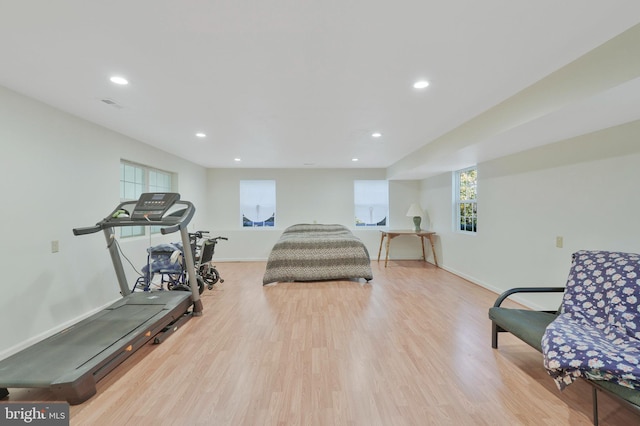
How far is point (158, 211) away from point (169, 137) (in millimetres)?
1505

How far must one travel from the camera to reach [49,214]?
2559mm

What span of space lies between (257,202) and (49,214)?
4.29m

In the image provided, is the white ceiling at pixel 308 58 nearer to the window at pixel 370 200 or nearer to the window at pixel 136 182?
the window at pixel 136 182

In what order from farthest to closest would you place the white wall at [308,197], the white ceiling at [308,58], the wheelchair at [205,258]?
1. the white wall at [308,197]
2. the wheelchair at [205,258]
3. the white ceiling at [308,58]

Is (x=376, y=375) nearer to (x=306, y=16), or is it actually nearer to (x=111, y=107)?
(x=306, y=16)

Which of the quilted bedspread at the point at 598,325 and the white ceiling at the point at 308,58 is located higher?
the white ceiling at the point at 308,58

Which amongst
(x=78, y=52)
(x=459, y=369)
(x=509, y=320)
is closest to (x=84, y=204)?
(x=78, y=52)

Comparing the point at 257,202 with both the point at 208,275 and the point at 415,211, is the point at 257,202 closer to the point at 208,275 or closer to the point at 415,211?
the point at 208,275

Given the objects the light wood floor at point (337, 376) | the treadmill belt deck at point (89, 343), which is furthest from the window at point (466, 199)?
the treadmill belt deck at point (89, 343)

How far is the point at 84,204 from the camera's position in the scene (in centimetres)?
298

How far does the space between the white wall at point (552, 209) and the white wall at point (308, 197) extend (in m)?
2.27

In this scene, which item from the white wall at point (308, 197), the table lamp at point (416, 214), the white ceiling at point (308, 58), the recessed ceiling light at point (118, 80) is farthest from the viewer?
the white wall at point (308, 197)

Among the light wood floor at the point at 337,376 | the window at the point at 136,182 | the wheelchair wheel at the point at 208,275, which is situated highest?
the window at the point at 136,182

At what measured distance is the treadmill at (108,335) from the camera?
1.63m
